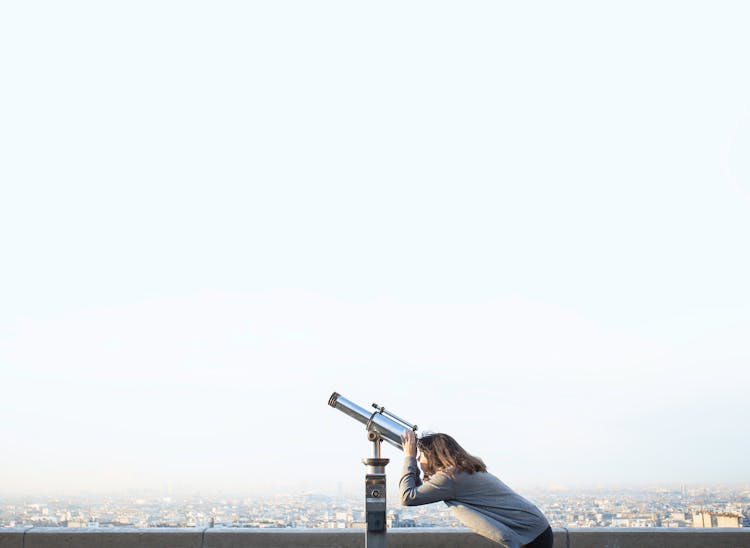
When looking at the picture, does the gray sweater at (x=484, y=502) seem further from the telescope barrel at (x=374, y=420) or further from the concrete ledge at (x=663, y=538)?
the concrete ledge at (x=663, y=538)

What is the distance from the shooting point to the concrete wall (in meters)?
6.93

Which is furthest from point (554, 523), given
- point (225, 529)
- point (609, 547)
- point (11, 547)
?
point (11, 547)

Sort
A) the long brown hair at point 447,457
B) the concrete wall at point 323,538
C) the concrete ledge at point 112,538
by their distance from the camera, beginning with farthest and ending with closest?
the concrete ledge at point 112,538, the concrete wall at point 323,538, the long brown hair at point 447,457

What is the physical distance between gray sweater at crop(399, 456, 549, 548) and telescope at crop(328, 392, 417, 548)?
531mm

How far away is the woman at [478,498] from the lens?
5148 millimetres

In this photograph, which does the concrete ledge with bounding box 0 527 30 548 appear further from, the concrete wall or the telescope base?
the telescope base

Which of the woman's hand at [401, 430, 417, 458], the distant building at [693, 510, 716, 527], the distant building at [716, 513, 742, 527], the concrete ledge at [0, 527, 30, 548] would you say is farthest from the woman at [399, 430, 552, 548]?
the concrete ledge at [0, 527, 30, 548]

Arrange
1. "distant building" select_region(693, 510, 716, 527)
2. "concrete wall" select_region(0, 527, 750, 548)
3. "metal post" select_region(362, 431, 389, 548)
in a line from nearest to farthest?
"metal post" select_region(362, 431, 389, 548)
"concrete wall" select_region(0, 527, 750, 548)
"distant building" select_region(693, 510, 716, 527)

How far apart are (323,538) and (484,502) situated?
231 centimetres

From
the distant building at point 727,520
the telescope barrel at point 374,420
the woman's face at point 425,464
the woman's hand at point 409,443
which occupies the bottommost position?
the distant building at point 727,520

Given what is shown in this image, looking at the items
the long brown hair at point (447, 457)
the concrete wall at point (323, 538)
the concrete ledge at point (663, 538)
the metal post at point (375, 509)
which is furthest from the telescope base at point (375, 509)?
the concrete ledge at point (663, 538)

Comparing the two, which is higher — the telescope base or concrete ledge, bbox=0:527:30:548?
the telescope base

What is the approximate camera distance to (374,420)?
6008 millimetres

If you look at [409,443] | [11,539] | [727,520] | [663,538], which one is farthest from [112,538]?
[727,520]
